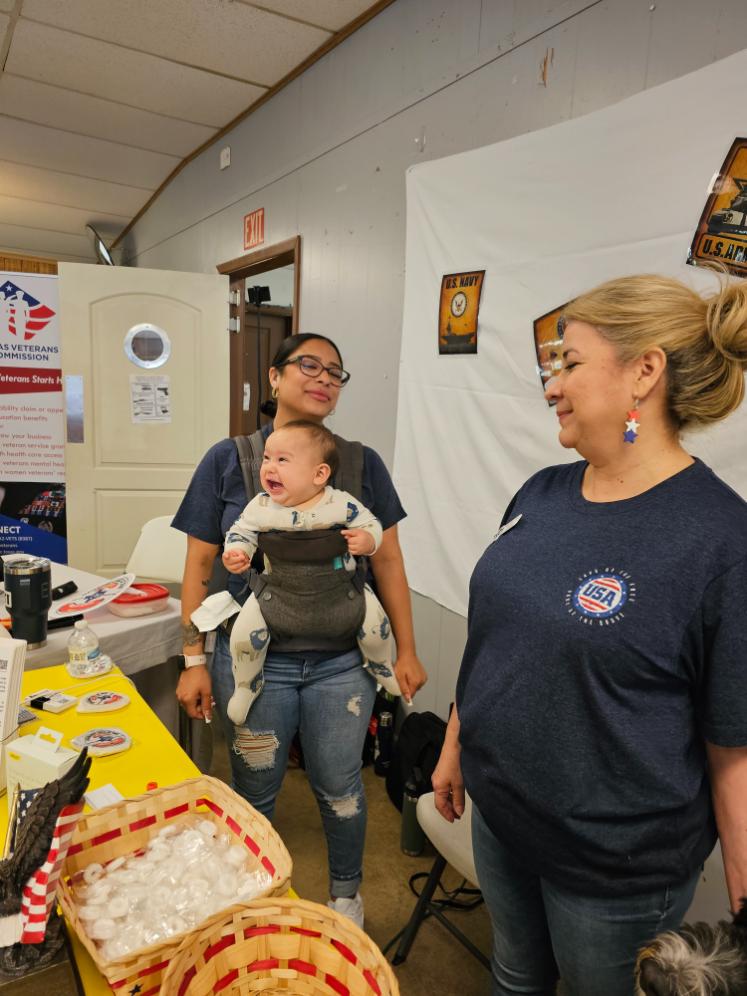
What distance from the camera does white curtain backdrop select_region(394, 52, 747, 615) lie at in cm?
143

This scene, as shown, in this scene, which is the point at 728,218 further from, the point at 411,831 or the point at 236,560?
the point at 411,831

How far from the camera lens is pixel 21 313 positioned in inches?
148

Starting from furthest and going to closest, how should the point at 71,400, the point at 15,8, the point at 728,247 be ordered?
the point at 71,400 → the point at 15,8 → the point at 728,247

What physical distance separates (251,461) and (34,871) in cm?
91

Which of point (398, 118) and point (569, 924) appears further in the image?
point (398, 118)

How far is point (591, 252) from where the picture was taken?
1665mm

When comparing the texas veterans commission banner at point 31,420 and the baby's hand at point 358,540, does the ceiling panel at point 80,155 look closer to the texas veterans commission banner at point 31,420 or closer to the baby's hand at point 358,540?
the texas veterans commission banner at point 31,420

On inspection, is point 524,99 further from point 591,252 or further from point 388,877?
point 388,877

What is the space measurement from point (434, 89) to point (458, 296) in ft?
2.57

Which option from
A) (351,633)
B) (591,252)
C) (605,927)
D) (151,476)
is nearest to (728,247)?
(591,252)

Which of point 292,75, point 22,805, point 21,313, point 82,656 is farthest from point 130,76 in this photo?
point 22,805

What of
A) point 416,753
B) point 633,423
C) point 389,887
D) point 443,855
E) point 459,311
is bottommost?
point 389,887

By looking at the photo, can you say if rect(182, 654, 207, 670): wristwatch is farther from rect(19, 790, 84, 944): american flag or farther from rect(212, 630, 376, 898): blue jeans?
rect(19, 790, 84, 944): american flag

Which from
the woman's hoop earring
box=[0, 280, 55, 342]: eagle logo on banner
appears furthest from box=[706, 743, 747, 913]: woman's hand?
box=[0, 280, 55, 342]: eagle logo on banner
